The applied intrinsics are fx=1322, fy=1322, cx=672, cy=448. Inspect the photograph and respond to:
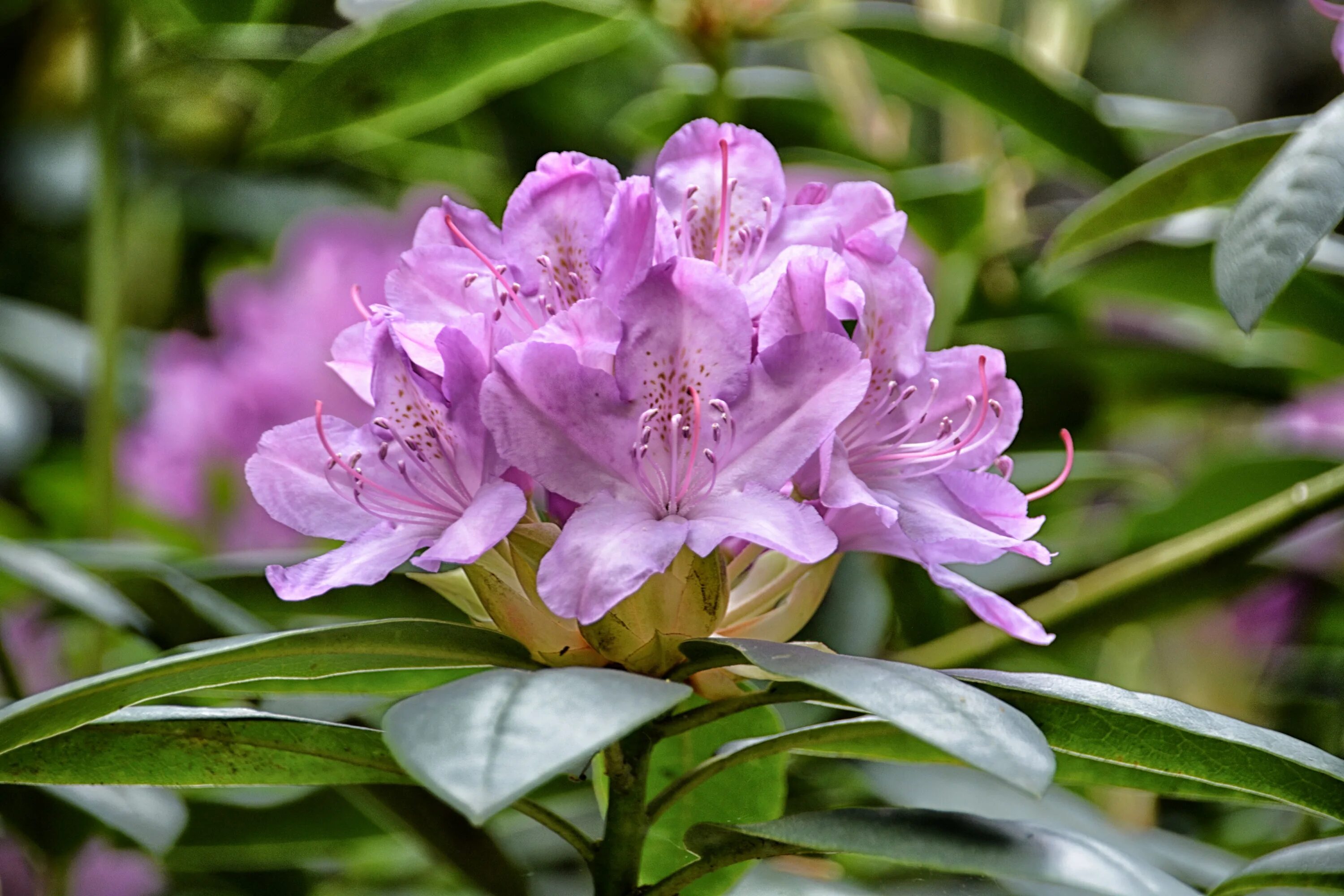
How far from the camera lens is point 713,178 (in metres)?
0.70

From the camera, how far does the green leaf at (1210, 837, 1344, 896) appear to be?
1.98ft

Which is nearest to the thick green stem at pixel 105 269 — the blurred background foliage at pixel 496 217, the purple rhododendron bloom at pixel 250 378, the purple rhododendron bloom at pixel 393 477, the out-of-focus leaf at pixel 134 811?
→ the blurred background foliage at pixel 496 217

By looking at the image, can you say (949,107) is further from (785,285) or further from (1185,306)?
(785,285)

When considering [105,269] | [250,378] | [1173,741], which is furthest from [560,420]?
[250,378]

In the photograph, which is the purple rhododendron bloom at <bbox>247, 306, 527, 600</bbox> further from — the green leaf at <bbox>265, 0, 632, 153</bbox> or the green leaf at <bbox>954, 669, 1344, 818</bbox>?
the green leaf at <bbox>265, 0, 632, 153</bbox>

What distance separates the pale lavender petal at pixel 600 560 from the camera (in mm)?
520

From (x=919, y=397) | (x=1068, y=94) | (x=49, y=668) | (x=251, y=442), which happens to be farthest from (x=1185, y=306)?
(x=49, y=668)

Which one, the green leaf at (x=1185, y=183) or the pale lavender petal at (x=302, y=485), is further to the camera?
the green leaf at (x=1185, y=183)

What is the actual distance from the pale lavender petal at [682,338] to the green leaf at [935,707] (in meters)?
0.12

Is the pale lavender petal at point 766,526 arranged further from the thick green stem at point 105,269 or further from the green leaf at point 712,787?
the thick green stem at point 105,269

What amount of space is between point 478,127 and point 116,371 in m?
0.63

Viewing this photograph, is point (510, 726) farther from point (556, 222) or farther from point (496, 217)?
point (496, 217)

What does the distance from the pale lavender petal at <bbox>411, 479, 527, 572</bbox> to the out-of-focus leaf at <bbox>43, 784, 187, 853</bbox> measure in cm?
27

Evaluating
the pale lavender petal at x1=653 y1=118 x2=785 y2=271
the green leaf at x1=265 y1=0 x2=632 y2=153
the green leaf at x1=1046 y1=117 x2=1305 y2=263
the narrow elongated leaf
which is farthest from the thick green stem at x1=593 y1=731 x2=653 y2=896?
the green leaf at x1=265 y1=0 x2=632 y2=153
